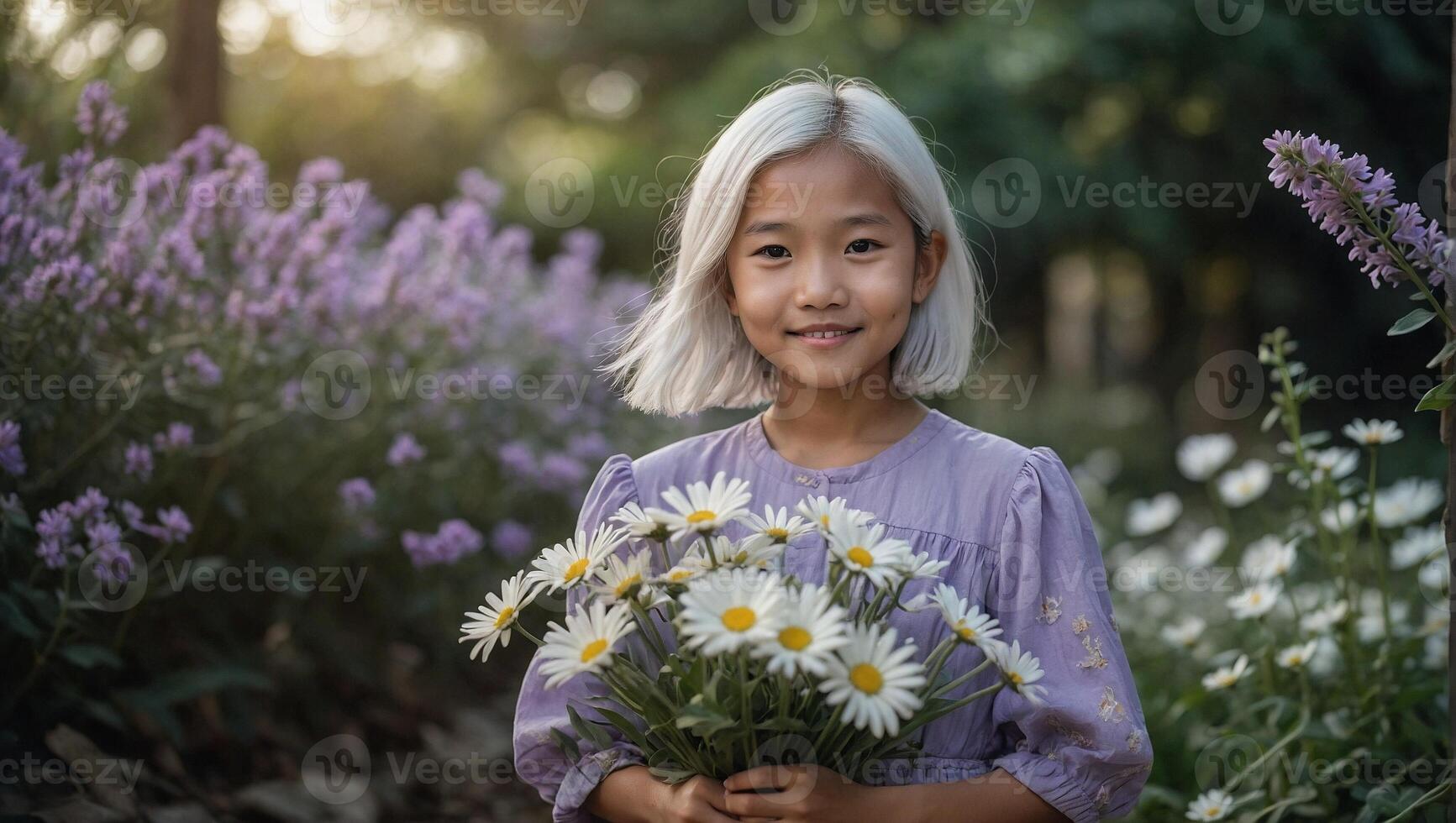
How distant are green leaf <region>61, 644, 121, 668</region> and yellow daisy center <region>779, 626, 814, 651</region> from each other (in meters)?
1.52

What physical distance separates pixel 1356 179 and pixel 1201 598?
2.58 metres

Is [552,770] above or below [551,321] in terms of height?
below

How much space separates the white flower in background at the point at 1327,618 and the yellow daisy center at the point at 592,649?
1.75 m

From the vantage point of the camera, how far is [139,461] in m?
2.32

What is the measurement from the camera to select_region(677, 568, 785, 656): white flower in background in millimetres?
1182

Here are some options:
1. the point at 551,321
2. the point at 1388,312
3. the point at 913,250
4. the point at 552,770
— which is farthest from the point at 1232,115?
the point at 552,770

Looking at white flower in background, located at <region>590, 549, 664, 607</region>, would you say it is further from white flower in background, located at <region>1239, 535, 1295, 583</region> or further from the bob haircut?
white flower in background, located at <region>1239, 535, 1295, 583</region>

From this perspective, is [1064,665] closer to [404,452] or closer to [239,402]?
[404,452]

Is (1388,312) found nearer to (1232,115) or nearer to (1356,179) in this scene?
(1232,115)

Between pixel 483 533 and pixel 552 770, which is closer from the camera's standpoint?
pixel 552 770

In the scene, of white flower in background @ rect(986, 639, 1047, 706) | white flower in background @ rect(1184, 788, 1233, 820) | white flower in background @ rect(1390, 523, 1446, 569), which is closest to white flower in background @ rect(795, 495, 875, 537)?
white flower in background @ rect(986, 639, 1047, 706)

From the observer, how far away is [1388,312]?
732 cm

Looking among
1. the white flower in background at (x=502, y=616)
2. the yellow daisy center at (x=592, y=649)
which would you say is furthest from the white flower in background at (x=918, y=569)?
the white flower in background at (x=502, y=616)

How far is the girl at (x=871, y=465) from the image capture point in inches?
59.3
